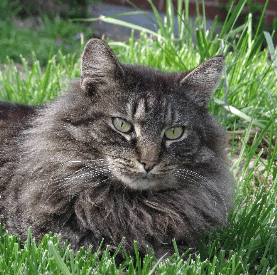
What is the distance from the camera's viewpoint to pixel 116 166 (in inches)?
75.0

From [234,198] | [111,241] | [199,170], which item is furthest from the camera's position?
[234,198]

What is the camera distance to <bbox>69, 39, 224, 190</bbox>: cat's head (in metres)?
1.93

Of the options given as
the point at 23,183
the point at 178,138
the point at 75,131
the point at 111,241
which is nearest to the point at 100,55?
the point at 75,131

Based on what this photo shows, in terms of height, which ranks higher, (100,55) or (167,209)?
(100,55)

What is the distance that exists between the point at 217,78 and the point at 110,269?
1338mm

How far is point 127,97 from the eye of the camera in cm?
203

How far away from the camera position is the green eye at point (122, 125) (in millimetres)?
2000

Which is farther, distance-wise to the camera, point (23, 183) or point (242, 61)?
point (242, 61)

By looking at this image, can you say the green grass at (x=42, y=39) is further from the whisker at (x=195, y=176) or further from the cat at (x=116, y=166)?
the whisker at (x=195, y=176)

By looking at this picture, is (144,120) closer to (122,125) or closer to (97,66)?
(122,125)

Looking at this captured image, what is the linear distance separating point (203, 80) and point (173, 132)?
0.42 meters

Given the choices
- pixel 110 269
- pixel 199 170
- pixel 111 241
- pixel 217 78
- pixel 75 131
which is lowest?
pixel 111 241

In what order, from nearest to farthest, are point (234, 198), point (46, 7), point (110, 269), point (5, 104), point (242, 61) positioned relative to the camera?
point (110, 269) < point (234, 198) < point (5, 104) < point (242, 61) < point (46, 7)

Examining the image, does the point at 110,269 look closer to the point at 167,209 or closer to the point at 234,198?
the point at 167,209
